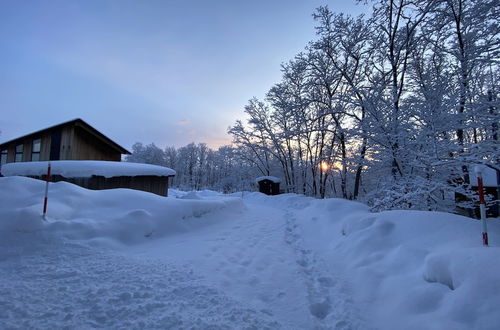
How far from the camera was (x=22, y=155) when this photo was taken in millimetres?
13945

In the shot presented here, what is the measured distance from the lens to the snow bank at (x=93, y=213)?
4.18 metres

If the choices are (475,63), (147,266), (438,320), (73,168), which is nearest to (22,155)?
(73,168)

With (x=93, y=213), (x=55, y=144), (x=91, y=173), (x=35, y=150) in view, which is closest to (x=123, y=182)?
(x=91, y=173)

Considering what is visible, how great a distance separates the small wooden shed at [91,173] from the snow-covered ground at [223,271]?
4.04 m

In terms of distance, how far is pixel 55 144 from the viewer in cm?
1347

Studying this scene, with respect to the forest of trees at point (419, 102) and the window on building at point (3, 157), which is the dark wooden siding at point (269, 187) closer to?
the forest of trees at point (419, 102)

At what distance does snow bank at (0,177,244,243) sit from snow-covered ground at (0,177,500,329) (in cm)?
3

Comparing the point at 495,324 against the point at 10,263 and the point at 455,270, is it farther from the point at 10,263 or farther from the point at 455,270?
the point at 10,263

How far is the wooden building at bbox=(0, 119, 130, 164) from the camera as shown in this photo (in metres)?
13.4

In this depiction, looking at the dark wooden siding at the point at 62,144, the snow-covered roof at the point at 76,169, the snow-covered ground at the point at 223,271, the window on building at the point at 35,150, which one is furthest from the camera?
the window on building at the point at 35,150

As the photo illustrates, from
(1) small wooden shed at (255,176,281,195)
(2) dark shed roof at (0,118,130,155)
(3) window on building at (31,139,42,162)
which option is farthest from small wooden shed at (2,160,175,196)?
(1) small wooden shed at (255,176,281,195)

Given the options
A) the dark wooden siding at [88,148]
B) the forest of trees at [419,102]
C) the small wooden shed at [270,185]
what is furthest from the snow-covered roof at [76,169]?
the small wooden shed at [270,185]

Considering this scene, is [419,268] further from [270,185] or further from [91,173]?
[270,185]

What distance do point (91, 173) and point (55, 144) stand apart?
251 inches
